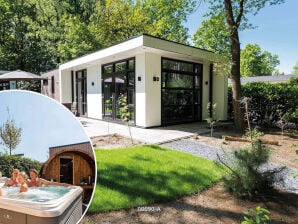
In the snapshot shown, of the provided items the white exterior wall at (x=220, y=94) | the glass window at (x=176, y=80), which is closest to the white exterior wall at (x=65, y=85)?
the glass window at (x=176, y=80)

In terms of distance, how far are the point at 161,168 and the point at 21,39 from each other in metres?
25.7

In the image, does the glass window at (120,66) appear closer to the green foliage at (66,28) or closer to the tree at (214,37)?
the tree at (214,37)

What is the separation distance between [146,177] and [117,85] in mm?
7485

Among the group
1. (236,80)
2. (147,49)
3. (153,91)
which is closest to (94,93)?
(153,91)

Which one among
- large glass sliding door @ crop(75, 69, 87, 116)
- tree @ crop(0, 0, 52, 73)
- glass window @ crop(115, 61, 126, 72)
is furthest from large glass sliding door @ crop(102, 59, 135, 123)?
tree @ crop(0, 0, 52, 73)

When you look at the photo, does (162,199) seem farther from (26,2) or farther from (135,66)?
(26,2)

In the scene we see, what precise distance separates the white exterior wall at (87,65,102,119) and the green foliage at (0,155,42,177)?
1174cm

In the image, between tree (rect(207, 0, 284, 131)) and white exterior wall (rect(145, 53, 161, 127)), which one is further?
white exterior wall (rect(145, 53, 161, 127))

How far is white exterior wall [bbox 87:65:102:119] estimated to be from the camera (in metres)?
12.5

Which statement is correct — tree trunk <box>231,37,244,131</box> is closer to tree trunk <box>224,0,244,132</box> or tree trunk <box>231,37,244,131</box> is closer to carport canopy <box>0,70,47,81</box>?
tree trunk <box>224,0,244,132</box>

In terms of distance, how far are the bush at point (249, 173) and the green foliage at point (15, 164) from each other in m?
2.98

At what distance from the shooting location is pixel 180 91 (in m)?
10.6

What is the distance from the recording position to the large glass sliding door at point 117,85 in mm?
10132

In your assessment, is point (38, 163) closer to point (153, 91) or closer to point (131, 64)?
point (153, 91)
